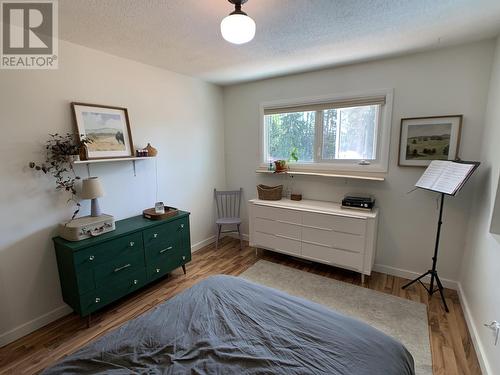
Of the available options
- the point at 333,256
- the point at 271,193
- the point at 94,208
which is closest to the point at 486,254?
the point at 333,256

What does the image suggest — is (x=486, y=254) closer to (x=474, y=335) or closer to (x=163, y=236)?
(x=474, y=335)

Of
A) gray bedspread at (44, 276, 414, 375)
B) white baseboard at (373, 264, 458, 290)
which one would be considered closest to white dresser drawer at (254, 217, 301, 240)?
white baseboard at (373, 264, 458, 290)

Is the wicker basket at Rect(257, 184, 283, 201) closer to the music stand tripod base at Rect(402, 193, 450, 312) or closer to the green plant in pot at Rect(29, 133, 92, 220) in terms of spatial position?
the music stand tripod base at Rect(402, 193, 450, 312)

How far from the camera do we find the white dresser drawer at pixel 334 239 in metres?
2.69

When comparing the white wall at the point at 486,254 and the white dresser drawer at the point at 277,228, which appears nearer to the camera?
the white wall at the point at 486,254

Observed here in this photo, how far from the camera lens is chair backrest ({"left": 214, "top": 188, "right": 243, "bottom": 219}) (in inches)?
158

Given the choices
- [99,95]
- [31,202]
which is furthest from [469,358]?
[99,95]

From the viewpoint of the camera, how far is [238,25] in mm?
1455

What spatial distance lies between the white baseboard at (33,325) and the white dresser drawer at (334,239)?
2531 millimetres

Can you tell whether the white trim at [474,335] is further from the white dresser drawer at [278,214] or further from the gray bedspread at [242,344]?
the white dresser drawer at [278,214]

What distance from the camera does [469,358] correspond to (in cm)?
178

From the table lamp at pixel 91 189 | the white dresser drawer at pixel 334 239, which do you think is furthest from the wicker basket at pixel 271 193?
the table lamp at pixel 91 189

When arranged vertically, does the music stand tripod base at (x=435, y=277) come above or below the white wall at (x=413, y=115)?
below

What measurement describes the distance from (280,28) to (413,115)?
1.68 meters
